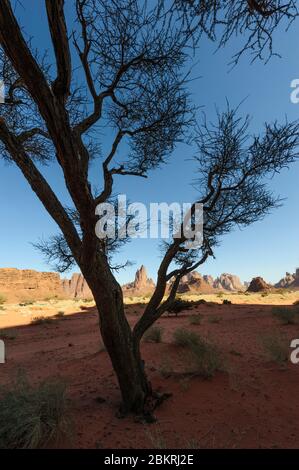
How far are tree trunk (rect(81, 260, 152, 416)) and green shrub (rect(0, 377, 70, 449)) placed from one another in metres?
0.74

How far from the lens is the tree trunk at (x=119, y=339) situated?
346 centimetres

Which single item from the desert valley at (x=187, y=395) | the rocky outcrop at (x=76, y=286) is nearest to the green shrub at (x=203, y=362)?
the desert valley at (x=187, y=395)

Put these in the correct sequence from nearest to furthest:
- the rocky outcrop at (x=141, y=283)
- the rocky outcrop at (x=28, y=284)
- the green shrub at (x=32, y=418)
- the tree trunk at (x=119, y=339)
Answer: the green shrub at (x=32, y=418), the tree trunk at (x=119, y=339), the rocky outcrop at (x=28, y=284), the rocky outcrop at (x=141, y=283)

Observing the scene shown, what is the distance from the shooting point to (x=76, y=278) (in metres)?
115

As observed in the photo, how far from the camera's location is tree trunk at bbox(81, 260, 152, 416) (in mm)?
3455

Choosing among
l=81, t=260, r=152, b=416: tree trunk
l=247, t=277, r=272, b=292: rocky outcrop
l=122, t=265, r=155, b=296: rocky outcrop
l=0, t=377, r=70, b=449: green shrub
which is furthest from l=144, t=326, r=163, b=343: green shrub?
l=122, t=265, r=155, b=296: rocky outcrop

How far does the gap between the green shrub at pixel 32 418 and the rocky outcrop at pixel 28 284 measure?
53.5m

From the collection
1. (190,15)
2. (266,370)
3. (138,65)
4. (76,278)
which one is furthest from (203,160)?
(76,278)

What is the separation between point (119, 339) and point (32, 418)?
1.15 meters

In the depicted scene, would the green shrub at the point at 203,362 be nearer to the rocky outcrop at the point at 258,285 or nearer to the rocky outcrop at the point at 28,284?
the rocky outcrop at the point at 258,285

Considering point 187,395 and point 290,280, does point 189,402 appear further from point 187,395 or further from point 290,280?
point 290,280

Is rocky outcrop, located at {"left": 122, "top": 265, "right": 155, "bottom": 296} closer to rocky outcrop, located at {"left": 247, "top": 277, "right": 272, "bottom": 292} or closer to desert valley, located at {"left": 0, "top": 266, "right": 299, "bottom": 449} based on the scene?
rocky outcrop, located at {"left": 247, "top": 277, "right": 272, "bottom": 292}
